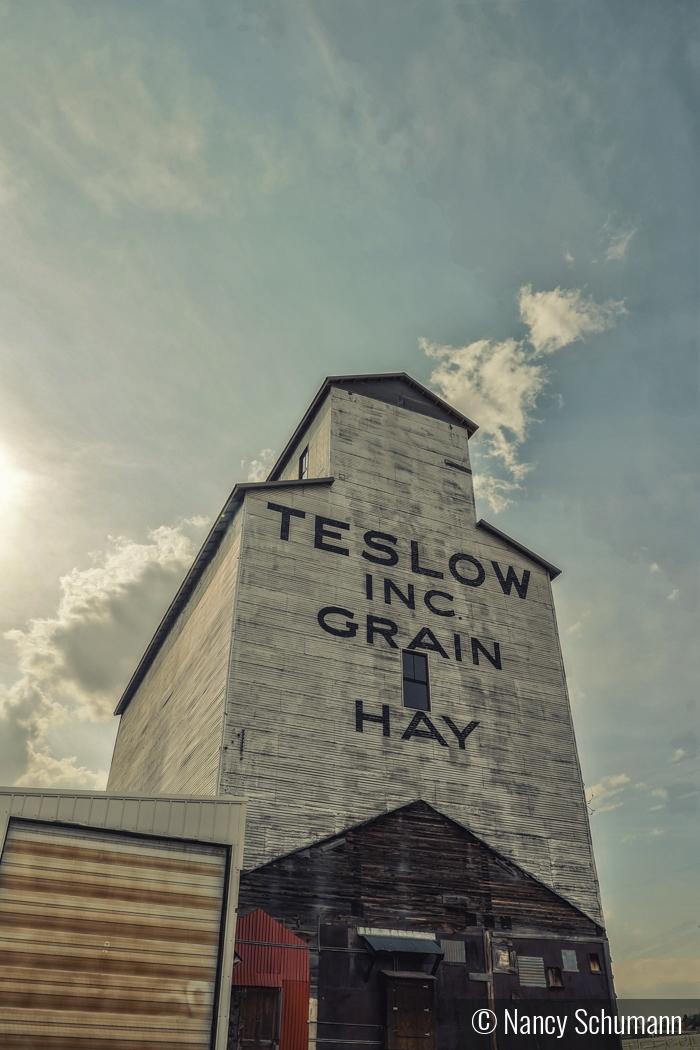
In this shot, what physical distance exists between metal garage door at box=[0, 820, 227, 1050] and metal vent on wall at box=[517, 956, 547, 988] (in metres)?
14.4

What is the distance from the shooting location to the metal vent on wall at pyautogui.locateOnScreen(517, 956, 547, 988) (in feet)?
78.8

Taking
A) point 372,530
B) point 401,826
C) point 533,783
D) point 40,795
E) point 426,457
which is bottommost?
point 40,795

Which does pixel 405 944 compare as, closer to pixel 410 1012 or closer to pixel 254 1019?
pixel 410 1012

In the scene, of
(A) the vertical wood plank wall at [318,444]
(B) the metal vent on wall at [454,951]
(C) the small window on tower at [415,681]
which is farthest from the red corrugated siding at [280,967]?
(A) the vertical wood plank wall at [318,444]

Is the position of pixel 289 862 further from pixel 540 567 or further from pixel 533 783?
pixel 540 567

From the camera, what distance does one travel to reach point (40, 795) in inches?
558

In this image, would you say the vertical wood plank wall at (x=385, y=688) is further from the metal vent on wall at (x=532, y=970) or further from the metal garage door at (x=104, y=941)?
the metal garage door at (x=104, y=941)

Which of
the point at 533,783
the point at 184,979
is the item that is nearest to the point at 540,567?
the point at 533,783

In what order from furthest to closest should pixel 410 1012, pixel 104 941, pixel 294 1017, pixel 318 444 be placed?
pixel 318 444 < pixel 410 1012 < pixel 294 1017 < pixel 104 941

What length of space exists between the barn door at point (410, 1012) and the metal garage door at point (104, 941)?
10264 millimetres

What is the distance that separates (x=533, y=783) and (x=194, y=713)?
43.1ft

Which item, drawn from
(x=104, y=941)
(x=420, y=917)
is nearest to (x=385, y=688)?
(x=420, y=917)

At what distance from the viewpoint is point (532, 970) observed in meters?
24.2

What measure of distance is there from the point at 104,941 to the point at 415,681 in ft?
55.0
